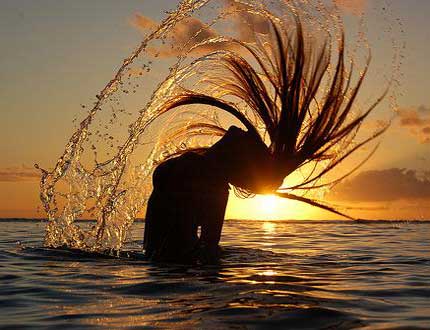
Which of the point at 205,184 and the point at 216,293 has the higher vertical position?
the point at 205,184

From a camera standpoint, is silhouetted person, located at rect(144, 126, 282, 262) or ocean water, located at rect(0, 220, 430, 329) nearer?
ocean water, located at rect(0, 220, 430, 329)

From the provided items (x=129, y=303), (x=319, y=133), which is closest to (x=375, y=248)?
(x=319, y=133)

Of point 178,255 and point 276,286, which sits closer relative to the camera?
point 276,286

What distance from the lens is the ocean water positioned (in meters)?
5.68

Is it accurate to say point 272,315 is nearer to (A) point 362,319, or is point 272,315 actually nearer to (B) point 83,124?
(A) point 362,319

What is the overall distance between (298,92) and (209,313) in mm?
3897

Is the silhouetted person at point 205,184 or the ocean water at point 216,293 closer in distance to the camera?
the ocean water at point 216,293

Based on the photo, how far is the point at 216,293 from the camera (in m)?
6.91

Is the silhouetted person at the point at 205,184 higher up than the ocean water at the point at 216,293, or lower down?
higher up

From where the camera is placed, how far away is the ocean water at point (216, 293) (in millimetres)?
5684

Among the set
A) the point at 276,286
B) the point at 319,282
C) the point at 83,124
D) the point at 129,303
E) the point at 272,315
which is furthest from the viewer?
the point at 83,124

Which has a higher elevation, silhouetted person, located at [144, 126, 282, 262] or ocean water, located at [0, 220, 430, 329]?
silhouetted person, located at [144, 126, 282, 262]

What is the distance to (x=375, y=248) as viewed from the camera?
1502 centimetres

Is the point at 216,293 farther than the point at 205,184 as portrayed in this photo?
No
